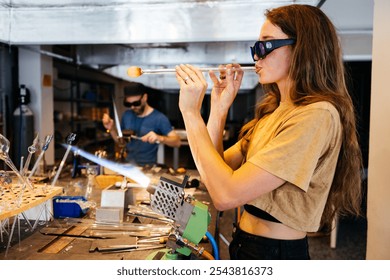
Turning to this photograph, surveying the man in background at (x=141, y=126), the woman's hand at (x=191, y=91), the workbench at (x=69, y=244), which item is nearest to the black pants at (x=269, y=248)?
the workbench at (x=69, y=244)

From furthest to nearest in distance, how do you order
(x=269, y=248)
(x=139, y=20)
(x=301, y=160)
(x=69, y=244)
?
(x=139, y=20)
(x=69, y=244)
(x=269, y=248)
(x=301, y=160)

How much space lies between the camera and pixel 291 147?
2.55ft

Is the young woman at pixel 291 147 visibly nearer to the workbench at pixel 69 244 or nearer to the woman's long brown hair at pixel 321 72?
the woman's long brown hair at pixel 321 72

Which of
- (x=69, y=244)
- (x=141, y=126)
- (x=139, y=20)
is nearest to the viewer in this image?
(x=69, y=244)

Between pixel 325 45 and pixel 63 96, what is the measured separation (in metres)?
4.50

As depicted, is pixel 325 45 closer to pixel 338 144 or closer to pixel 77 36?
pixel 338 144

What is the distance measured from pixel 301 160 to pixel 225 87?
40 centimetres

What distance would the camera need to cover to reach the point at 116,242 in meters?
1.07

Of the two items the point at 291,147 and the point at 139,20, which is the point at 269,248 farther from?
the point at 139,20

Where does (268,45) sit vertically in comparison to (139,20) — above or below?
below

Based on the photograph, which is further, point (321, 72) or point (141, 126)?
point (141, 126)

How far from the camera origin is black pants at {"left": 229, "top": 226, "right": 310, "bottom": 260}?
2.87 feet

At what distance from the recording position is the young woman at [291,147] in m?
0.78

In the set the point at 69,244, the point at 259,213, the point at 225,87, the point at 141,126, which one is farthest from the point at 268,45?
the point at 141,126
